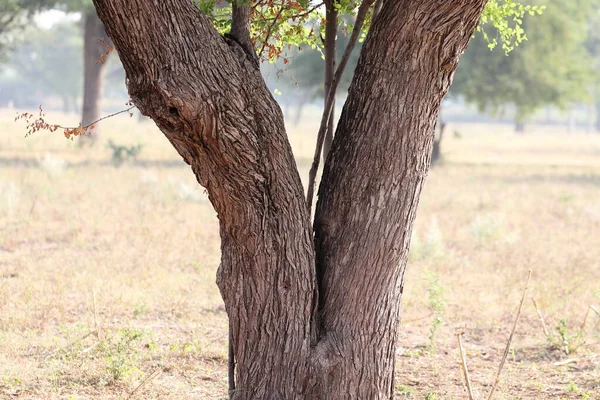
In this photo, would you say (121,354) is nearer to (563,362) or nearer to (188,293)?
(188,293)

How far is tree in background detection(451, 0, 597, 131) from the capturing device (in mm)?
24078

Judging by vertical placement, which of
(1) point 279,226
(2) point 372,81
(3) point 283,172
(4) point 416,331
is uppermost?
(2) point 372,81

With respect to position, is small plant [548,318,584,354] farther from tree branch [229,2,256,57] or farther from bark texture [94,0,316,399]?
tree branch [229,2,256,57]

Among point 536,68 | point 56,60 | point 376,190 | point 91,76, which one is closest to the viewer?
point 376,190

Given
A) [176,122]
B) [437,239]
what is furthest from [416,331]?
[176,122]

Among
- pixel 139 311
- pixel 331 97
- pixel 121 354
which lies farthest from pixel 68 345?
pixel 331 97

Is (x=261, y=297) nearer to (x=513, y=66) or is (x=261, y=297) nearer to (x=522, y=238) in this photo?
(x=522, y=238)

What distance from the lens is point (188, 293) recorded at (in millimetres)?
7578

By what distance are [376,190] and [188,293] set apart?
4.02 meters

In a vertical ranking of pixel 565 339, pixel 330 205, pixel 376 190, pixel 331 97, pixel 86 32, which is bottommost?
pixel 565 339

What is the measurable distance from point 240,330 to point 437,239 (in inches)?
239

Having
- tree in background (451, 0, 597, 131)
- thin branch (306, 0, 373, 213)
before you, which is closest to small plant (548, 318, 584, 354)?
thin branch (306, 0, 373, 213)

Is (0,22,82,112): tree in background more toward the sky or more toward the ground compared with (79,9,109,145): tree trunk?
more toward the sky

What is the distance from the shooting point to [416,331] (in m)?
6.89
